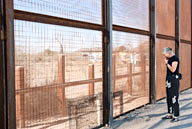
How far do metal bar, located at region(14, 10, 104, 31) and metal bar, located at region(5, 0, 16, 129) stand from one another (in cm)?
11

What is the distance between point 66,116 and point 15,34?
1.46 m

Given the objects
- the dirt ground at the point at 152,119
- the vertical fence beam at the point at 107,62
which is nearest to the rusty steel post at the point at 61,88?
the vertical fence beam at the point at 107,62

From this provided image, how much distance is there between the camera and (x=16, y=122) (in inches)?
108

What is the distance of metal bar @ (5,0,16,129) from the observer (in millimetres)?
2543

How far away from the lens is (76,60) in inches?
137

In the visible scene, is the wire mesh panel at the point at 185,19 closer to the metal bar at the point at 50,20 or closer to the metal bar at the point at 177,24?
the metal bar at the point at 177,24

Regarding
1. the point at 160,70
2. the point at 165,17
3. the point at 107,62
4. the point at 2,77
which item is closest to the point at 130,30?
the point at 107,62

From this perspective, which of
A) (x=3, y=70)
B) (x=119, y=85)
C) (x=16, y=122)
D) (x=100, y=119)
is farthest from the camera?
(x=119, y=85)

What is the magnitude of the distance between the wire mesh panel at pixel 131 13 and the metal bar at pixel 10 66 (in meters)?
2.34

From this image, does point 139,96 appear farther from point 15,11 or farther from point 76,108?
point 15,11

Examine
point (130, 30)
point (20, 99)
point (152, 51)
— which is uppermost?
point (130, 30)

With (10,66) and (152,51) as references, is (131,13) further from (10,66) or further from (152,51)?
(10,66)

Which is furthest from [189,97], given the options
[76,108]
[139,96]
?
[76,108]

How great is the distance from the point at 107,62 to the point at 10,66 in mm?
1915
